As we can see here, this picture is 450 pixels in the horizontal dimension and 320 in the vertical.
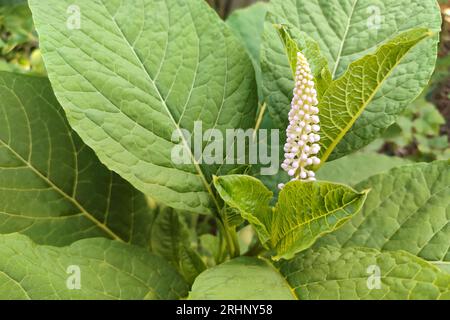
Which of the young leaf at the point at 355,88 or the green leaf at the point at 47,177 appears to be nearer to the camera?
the young leaf at the point at 355,88

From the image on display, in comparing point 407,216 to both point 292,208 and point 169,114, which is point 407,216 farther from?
point 169,114

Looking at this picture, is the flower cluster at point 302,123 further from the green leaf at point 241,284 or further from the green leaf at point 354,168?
the green leaf at point 354,168

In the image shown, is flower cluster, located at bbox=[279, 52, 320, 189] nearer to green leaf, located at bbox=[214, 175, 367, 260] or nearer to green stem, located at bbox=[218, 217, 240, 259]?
green leaf, located at bbox=[214, 175, 367, 260]

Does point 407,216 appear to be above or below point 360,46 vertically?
below

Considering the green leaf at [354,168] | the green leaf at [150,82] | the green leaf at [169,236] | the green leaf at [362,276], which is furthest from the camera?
the green leaf at [354,168]

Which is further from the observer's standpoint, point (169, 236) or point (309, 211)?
point (169, 236)

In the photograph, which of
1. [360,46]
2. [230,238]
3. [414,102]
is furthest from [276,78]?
[414,102]

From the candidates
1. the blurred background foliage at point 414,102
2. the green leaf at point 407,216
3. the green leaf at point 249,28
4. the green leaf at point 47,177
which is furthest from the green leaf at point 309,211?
the blurred background foliage at point 414,102

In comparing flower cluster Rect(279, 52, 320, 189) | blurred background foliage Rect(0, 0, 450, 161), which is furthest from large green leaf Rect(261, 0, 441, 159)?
blurred background foliage Rect(0, 0, 450, 161)
